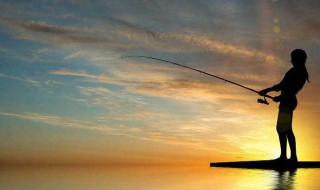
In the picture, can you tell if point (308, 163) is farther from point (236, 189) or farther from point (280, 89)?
point (236, 189)

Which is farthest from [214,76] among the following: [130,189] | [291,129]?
[130,189]

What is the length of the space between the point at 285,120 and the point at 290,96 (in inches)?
27.4

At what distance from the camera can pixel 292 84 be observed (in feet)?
39.6

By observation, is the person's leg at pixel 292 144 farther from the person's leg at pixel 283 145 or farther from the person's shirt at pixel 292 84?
the person's shirt at pixel 292 84

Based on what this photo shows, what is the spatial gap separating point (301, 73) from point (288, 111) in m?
1.14

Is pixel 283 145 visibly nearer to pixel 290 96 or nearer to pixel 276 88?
pixel 290 96

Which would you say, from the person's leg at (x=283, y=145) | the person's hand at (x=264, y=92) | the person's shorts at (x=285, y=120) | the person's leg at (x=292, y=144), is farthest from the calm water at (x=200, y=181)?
the person's hand at (x=264, y=92)

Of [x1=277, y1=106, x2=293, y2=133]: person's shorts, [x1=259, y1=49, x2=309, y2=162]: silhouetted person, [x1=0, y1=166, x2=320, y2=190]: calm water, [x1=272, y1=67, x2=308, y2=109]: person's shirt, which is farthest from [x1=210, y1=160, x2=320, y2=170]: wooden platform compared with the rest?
[x1=272, y1=67, x2=308, y2=109]: person's shirt

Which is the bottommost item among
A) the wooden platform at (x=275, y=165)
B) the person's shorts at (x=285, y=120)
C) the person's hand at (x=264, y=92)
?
the wooden platform at (x=275, y=165)

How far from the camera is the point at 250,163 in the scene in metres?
13.0

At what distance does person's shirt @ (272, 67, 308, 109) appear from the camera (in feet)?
39.5

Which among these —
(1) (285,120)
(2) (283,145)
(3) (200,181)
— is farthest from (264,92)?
(3) (200,181)

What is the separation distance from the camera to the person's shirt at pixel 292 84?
12.1m

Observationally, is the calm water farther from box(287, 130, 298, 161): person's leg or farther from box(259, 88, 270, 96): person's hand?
box(259, 88, 270, 96): person's hand
